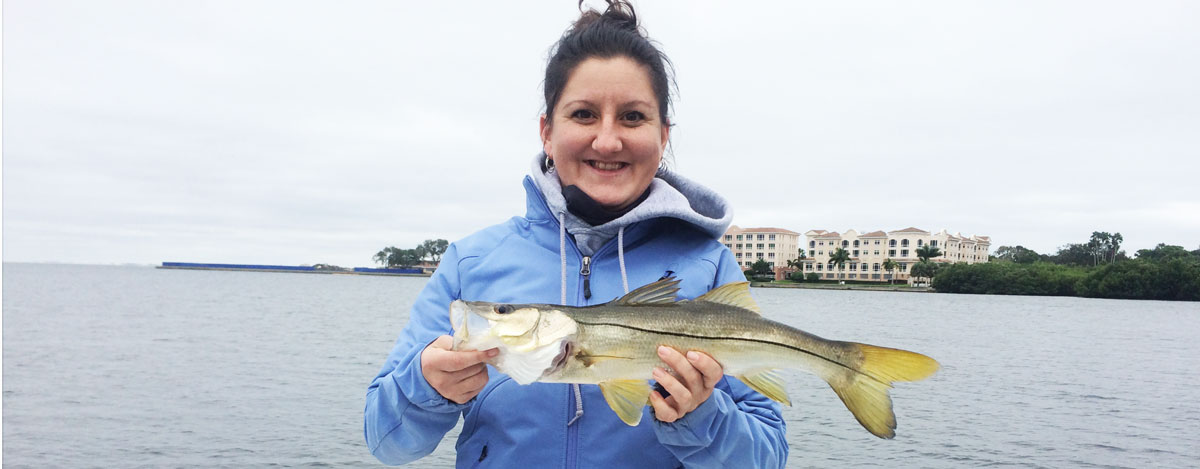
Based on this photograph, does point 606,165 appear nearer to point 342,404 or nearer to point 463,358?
point 463,358

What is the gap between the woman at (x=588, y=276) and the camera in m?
2.79

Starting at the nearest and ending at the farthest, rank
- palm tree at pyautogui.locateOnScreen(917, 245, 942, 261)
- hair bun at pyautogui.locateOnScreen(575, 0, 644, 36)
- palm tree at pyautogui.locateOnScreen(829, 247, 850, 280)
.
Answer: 1. hair bun at pyautogui.locateOnScreen(575, 0, 644, 36)
2. palm tree at pyautogui.locateOnScreen(917, 245, 942, 261)
3. palm tree at pyautogui.locateOnScreen(829, 247, 850, 280)

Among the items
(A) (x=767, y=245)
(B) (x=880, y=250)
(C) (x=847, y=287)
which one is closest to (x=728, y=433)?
(A) (x=767, y=245)

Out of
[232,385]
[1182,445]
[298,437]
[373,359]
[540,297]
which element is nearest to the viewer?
[540,297]

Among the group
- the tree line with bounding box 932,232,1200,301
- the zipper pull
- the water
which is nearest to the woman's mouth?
the zipper pull

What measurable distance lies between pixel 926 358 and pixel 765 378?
1.96 ft

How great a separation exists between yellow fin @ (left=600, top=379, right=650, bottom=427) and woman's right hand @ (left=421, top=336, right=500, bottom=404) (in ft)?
1.47

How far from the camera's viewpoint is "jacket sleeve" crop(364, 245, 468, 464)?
8.87 feet

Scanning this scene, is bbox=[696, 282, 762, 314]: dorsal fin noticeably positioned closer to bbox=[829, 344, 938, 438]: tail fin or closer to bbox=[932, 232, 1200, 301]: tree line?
bbox=[829, 344, 938, 438]: tail fin

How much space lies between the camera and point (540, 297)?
3.27 metres

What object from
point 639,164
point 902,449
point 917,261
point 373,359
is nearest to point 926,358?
point 639,164

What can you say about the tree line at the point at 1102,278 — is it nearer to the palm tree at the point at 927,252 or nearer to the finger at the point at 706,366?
the palm tree at the point at 927,252

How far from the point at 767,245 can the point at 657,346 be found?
456ft

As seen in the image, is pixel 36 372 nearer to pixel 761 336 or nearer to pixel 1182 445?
pixel 761 336
